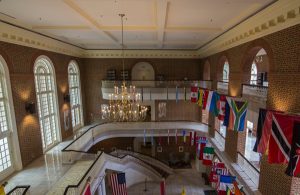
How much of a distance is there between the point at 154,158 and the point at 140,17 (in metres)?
14.4

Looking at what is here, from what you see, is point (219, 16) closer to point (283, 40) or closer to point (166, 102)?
point (283, 40)

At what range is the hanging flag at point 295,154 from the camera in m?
4.89

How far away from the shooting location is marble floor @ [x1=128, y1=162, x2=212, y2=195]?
14.8 metres

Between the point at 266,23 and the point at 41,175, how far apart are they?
39.3 ft

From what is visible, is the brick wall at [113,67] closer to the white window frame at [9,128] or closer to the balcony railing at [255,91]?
the white window frame at [9,128]

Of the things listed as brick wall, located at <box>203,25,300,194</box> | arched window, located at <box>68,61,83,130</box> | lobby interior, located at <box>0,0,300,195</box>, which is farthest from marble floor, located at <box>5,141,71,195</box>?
brick wall, located at <box>203,25,300,194</box>

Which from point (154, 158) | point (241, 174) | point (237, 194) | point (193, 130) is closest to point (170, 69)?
point (193, 130)

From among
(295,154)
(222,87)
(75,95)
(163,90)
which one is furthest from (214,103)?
(75,95)

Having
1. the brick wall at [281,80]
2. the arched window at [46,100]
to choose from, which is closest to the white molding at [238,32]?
the brick wall at [281,80]

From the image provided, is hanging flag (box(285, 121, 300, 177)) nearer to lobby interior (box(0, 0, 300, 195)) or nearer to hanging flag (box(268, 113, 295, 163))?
hanging flag (box(268, 113, 295, 163))

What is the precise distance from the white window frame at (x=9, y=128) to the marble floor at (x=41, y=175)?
393 millimetres

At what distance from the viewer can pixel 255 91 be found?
27.2 feet

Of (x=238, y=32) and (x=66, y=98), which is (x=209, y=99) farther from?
(x=66, y=98)

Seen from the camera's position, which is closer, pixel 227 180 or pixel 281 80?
pixel 281 80
